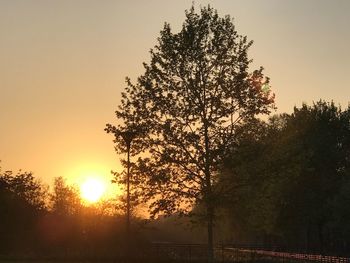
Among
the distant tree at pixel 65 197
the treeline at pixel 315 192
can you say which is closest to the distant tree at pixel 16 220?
the treeline at pixel 315 192

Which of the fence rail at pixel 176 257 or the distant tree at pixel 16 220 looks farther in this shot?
the distant tree at pixel 16 220

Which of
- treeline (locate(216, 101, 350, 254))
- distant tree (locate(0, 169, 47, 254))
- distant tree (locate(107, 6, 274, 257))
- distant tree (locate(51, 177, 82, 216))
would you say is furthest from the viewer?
distant tree (locate(51, 177, 82, 216))

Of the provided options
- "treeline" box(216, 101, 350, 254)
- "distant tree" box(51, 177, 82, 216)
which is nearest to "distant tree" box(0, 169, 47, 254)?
"treeline" box(216, 101, 350, 254)

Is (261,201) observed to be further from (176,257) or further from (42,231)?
(42,231)

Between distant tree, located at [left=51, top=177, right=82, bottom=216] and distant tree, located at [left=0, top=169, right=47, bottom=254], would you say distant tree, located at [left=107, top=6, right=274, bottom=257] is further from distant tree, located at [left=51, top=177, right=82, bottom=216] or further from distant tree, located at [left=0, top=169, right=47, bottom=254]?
A: distant tree, located at [left=51, top=177, right=82, bottom=216]

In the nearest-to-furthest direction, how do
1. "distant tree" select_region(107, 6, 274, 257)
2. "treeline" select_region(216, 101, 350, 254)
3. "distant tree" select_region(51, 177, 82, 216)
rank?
"distant tree" select_region(107, 6, 274, 257), "treeline" select_region(216, 101, 350, 254), "distant tree" select_region(51, 177, 82, 216)

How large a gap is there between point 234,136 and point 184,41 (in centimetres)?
698

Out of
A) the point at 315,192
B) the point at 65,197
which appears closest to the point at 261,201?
the point at 315,192

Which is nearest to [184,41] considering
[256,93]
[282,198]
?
[256,93]

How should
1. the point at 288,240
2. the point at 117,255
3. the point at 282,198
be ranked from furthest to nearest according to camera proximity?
the point at 288,240 → the point at 282,198 → the point at 117,255

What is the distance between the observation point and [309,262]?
42.3 m

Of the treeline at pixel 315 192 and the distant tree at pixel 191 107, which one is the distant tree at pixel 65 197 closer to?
the treeline at pixel 315 192

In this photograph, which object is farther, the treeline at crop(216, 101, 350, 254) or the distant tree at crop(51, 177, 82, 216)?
the distant tree at crop(51, 177, 82, 216)

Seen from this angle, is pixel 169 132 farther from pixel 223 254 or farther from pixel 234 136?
pixel 223 254
